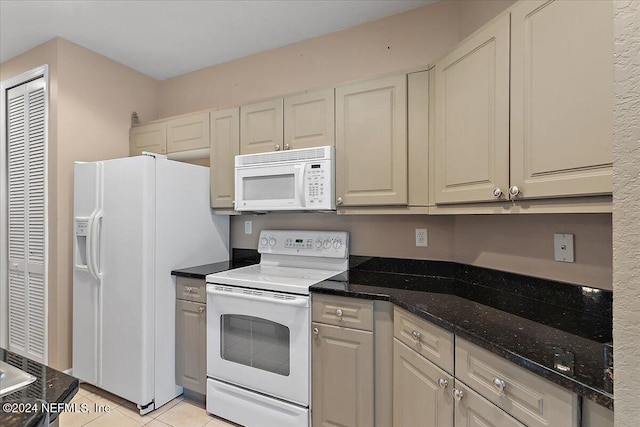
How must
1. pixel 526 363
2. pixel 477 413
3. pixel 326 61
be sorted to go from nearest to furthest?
pixel 526 363, pixel 477 413, pixel 326 61

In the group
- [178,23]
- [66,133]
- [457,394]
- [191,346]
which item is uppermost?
[178,23]

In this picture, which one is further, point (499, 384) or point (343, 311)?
point (343, 311)

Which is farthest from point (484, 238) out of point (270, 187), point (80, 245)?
point (80, 245)

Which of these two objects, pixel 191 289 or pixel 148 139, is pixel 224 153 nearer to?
pixel 148 139

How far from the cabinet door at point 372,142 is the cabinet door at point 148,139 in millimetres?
1617

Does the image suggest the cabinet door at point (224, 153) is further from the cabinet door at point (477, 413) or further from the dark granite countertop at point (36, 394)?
the cabinet door at point (477, 413)

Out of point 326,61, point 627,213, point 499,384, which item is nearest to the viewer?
point 627,213

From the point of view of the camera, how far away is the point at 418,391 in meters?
1.35

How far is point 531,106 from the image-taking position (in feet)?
3.74

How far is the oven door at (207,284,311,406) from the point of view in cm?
171

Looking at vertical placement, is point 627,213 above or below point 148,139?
below

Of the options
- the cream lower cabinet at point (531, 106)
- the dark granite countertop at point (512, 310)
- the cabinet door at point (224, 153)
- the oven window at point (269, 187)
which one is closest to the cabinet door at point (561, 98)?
the cream lower cabinet at point (531, 106)

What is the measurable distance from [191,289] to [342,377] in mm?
1136

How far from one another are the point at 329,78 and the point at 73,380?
7.35ft
